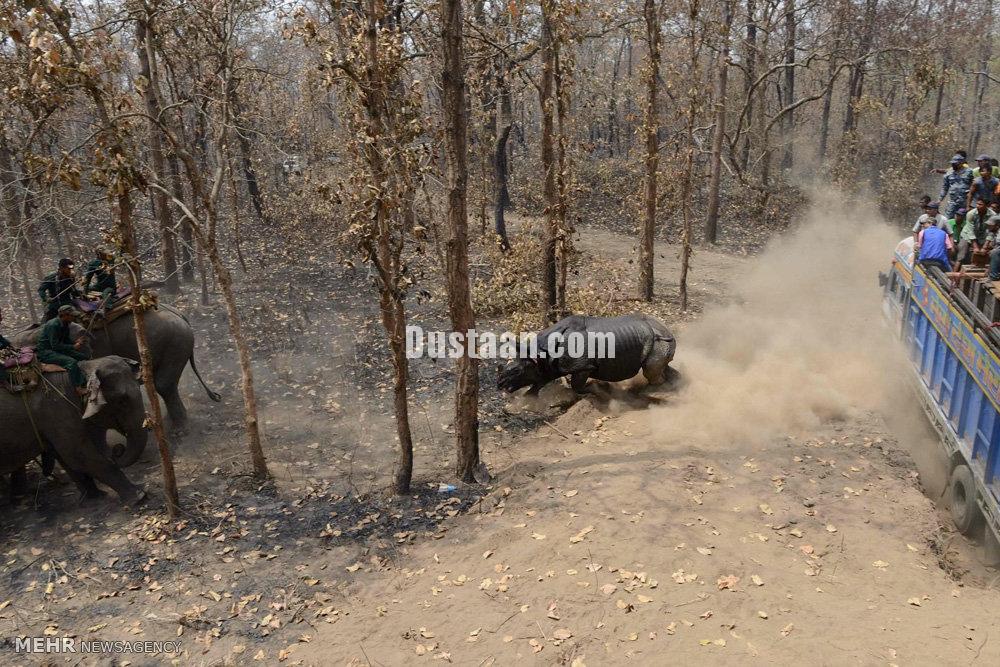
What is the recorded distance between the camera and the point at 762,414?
11.0 metres

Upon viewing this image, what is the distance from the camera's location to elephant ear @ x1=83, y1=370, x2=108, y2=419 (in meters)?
8.99

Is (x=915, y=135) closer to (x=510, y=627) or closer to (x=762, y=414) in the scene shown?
(x=762, y=414)

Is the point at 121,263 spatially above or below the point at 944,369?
above

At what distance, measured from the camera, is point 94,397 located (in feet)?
29.8

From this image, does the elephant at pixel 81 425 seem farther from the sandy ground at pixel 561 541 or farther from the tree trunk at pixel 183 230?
the tree trunk at pixel 183 230

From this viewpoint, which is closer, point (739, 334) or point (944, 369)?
point (944, 369)

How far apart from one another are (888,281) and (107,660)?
1350 centimetres

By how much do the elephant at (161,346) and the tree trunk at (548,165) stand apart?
266 inches

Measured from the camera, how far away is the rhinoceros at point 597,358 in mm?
11898

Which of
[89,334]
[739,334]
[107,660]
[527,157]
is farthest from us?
[527,157]

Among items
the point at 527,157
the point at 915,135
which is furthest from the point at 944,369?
the point at 527,157

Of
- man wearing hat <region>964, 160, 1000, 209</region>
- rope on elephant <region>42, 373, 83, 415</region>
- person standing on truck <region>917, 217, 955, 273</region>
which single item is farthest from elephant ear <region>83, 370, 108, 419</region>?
man wearing hat <region>964, 160, 1000, 209</region>

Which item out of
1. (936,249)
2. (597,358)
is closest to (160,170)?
(597,358)

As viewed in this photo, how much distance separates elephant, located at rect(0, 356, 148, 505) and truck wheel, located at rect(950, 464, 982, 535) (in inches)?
398
